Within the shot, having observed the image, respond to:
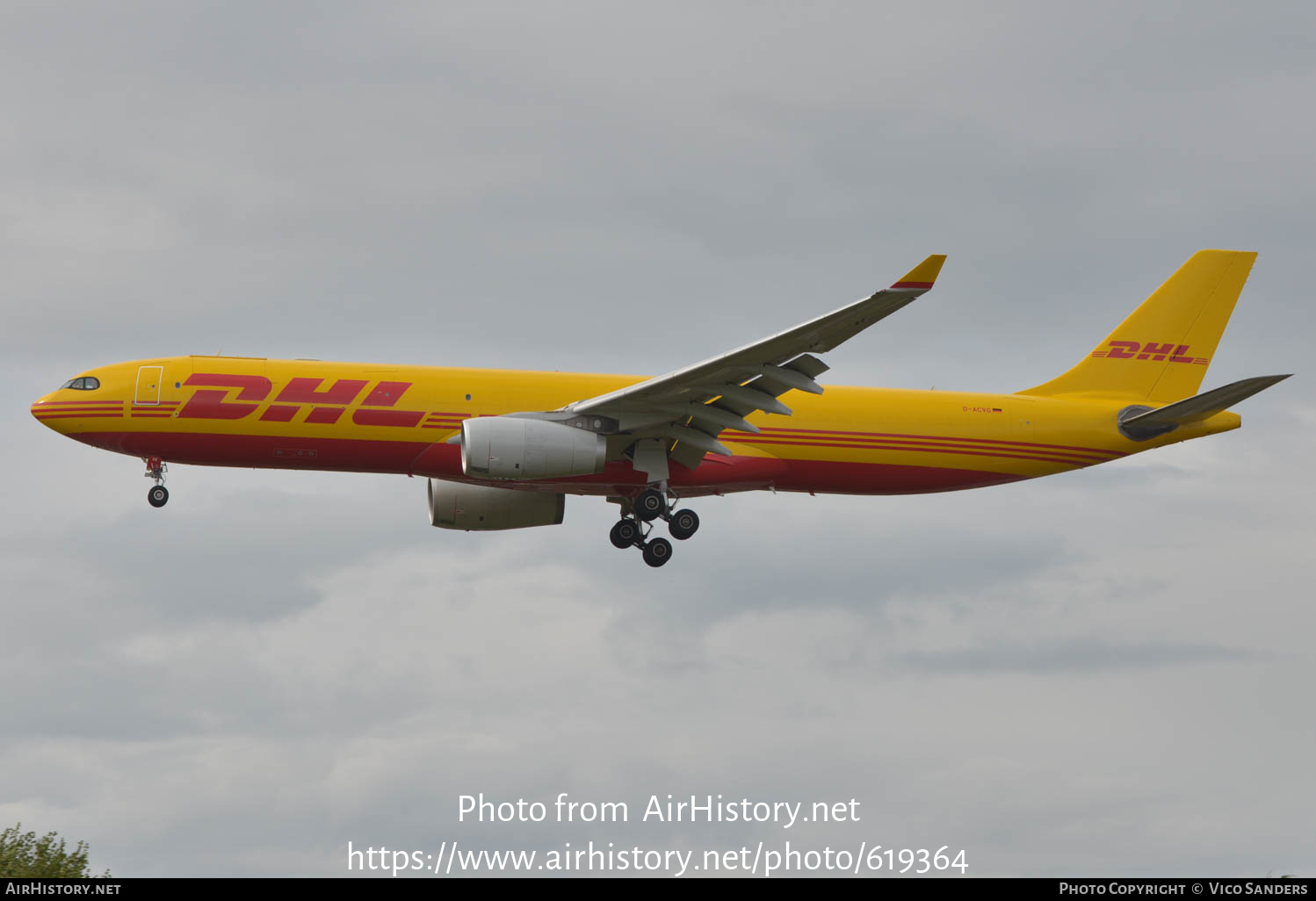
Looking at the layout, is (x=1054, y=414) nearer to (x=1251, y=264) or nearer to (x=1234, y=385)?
(x=1234, y=385)

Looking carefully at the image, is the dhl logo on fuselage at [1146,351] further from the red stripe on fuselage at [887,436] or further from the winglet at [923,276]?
the winglet at [923,276]

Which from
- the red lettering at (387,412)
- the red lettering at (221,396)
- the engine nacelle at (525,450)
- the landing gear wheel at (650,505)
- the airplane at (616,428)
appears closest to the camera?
the engine nacelle at (525,450)

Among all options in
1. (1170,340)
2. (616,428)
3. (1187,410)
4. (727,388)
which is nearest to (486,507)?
(616,428)

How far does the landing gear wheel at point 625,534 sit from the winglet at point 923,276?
1172cm

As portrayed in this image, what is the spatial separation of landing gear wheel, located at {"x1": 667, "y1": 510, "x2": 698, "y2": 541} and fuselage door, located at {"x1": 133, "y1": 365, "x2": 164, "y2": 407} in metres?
12.7

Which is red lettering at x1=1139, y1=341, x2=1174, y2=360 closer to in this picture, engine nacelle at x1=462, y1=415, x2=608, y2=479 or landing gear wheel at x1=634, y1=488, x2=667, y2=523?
landing gear wheel at x1=634, y1=488, x2=667, y2=523

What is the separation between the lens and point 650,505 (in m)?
38.8

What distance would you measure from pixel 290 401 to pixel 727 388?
10.4 metres

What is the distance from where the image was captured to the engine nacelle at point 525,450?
3553 cm

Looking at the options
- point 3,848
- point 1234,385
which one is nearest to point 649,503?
point 1234,385

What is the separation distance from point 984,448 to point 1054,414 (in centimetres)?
230

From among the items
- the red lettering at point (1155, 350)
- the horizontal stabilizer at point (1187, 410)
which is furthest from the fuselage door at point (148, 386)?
the red lettering at point (1155, 350)

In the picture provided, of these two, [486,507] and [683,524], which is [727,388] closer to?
[683,524]

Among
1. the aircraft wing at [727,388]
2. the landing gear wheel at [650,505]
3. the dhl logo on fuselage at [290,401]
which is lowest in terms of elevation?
the landing gear wheel at [650,505]
